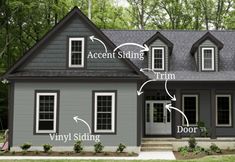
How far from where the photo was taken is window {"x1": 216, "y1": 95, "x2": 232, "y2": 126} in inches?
885

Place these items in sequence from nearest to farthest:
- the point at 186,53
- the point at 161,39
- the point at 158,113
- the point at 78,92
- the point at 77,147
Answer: the point at 77,147 → the point at 78,92 → the point at 161,39 → the point at 158,113 → the point at 186,53

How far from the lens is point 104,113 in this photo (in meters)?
18.8

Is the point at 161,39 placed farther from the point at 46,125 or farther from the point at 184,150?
the point at 46,125

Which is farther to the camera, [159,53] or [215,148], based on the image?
[159,53]

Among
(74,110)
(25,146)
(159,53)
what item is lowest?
(25,146)

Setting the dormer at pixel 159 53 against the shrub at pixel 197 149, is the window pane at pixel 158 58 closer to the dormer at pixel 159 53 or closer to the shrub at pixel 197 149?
the dormer at pixel 159 53

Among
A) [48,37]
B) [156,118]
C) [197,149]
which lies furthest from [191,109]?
[48,37]

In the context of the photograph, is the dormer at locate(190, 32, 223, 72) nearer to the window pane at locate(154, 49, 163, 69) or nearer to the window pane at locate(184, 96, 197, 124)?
the window pane at locate(184, 96, 197, 124)

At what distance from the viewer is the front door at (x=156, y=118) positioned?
73.9 feet

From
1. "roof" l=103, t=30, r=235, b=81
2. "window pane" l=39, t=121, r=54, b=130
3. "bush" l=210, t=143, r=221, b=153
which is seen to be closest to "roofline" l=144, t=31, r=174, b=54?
"roof" l=103, t=30, r=235, b=81

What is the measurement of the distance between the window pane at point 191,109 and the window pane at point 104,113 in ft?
19.1

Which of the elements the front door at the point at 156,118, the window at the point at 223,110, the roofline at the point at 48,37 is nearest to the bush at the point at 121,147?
the roofline at the point at 48,37

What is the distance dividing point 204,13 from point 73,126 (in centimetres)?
2684

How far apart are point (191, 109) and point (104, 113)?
633 cm
